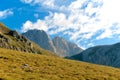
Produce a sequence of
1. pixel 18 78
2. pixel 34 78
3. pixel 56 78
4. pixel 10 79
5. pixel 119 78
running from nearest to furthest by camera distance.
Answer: pixel 10 79 < pixel 18 78 < pixel 34 78 < pixel 56 78 < pixel 119 78

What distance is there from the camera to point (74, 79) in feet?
148

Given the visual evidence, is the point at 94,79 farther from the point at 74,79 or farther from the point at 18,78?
the point at 18,78

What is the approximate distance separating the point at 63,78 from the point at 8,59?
17.4 meters

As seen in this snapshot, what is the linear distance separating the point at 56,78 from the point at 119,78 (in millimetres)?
16350

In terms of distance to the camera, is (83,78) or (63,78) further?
(83,78)

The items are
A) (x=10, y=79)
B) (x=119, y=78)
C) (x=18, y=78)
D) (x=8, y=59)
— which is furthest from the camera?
(x=8, y=59)

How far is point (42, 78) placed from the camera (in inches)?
1617

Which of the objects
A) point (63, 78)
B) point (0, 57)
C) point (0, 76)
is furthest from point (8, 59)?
point (0, 76)

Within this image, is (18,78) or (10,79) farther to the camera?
(18,78)

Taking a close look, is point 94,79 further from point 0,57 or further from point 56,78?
point 0,57

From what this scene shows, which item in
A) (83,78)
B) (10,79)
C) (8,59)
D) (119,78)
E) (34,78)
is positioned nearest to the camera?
(10,79)

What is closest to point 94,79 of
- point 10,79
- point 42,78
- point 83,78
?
point 83,78

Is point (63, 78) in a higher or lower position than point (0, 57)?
lower

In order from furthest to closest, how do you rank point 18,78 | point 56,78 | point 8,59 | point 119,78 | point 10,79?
point 8,59 → point 119,78 → point 56,78 → point 18,78 → point 10,79
